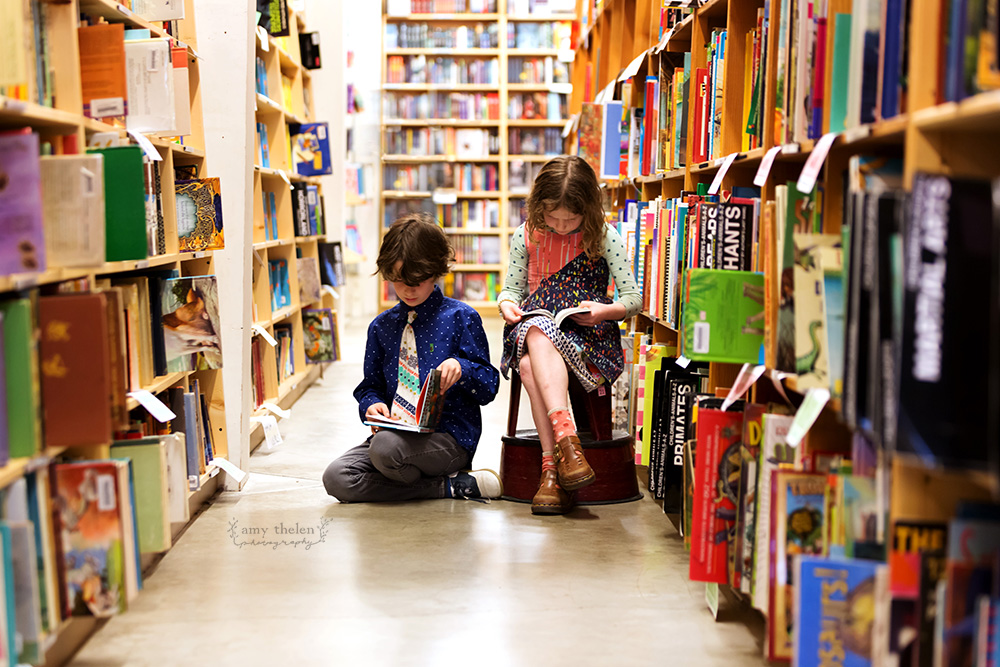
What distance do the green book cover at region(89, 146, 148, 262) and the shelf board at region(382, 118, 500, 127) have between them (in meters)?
6.53

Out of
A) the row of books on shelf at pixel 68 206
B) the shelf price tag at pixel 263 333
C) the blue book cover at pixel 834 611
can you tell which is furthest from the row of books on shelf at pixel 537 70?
the blue book cover at pixel 834 611

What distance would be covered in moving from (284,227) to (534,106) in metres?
4.40

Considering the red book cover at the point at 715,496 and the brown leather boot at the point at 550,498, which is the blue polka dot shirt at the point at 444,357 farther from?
the red book cover at the point at 715,496

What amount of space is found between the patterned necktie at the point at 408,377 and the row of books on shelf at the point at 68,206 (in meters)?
1.00

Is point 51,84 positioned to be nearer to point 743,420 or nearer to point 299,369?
point 743,420

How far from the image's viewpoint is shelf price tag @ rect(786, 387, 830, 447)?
4.87 ft

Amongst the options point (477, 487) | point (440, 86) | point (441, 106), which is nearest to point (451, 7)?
point (440, 86)

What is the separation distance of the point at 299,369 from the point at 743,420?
3168 mm

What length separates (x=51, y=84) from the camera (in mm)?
1837

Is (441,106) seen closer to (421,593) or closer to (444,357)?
(444,357)

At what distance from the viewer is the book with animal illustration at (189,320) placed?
7.76 feet

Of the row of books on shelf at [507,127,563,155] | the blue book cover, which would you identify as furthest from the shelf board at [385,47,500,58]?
the blue book cover

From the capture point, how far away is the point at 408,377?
2.82 meters

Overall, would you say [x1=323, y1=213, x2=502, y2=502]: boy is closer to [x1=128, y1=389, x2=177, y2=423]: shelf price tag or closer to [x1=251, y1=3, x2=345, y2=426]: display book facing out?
[x1=128, y1=389, x2=177, y2=423]: shelf price tag
